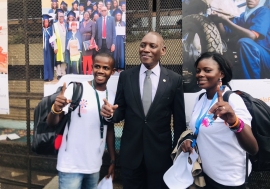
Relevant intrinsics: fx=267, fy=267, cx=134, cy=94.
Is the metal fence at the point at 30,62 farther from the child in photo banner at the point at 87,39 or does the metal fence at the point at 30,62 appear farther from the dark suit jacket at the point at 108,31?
the child in photo banner at the point at 87,39

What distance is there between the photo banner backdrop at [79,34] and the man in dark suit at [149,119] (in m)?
0.69

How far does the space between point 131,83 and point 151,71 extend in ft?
0.76

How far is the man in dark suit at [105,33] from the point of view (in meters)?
3.20

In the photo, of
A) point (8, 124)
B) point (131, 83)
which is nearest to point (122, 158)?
point (131, 83)

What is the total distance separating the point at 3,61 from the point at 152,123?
7.98ft

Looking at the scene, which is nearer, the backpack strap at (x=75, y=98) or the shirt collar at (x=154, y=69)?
the backpack strap at (x=75, y=98)

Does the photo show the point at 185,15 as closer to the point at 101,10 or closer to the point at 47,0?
the point at 101,10

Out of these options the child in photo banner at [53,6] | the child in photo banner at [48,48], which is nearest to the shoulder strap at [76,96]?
the child in photo banner at [48,48]

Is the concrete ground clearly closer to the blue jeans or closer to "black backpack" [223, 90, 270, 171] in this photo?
the blue jeans

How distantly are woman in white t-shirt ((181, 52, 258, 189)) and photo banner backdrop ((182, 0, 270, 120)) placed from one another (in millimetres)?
709

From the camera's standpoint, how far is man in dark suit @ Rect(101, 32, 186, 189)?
2.53 metres

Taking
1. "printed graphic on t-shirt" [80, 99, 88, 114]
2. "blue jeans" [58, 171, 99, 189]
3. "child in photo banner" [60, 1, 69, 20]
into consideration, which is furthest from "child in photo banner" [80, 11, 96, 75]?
"blue jeans" [58, 171, 99, 189]

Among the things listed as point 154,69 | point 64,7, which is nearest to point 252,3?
point 154,69

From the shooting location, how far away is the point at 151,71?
2646 mm
